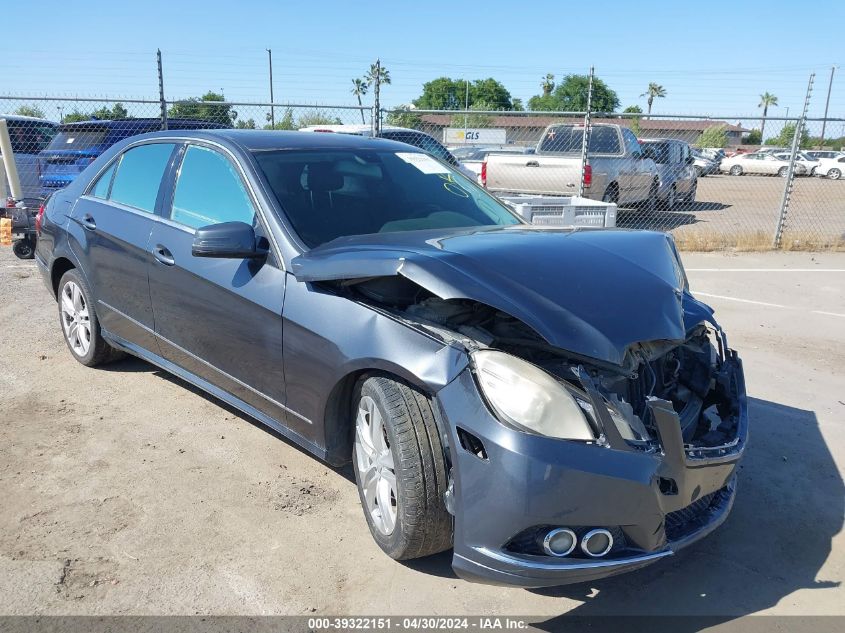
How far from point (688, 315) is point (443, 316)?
4.19 feet

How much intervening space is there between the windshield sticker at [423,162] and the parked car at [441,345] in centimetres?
2

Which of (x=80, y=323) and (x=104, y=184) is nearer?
(x=104, y=184)

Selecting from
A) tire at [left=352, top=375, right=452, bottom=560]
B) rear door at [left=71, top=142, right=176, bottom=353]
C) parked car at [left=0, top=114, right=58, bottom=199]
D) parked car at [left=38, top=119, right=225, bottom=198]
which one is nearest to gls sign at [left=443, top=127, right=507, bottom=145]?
parked car at [left=0, top=114, right=58, bottom=199]

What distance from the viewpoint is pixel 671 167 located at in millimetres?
16734

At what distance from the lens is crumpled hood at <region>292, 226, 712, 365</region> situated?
2586mm

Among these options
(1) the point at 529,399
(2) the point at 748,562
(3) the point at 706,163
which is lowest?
(3) the point at 706,163

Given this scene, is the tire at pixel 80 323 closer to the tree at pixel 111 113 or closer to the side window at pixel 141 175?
the side window at pixel 141 175

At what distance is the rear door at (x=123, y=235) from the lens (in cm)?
424

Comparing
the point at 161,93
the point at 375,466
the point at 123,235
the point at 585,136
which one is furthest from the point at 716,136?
the point at 375,466

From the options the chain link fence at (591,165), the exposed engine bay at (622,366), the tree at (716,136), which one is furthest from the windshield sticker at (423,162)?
the tree at (716,136)

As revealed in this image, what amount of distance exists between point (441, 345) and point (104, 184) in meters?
3.22

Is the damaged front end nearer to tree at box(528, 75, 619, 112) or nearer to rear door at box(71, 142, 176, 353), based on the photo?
rear door at box(71, 142, 176, 353)

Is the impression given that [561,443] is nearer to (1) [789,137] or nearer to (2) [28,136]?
(2) [28,136]

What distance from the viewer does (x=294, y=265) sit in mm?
3152
